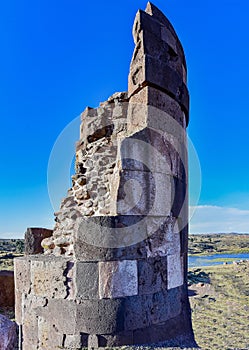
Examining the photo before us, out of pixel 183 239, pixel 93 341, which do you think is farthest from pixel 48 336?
pixel 183 239

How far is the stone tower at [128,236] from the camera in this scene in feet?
12.0

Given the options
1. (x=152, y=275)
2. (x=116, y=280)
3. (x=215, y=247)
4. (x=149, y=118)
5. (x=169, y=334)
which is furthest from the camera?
(x=215, y=247)

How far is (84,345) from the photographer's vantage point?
11.7 ft

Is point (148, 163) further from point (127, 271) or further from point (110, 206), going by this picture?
point (127, 271)

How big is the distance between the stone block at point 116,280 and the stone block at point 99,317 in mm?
101

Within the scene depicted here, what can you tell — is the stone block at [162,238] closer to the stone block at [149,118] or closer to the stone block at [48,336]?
the stone block at [149,118]

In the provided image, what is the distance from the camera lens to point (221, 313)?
9.64 metres

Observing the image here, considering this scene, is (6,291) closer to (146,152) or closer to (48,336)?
(48,336)

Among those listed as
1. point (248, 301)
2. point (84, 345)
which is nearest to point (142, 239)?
point (84, 345)

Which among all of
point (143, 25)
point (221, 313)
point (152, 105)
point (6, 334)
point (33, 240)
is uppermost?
point (143, 25)

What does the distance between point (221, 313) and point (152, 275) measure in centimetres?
692

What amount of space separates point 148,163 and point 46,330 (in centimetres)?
236

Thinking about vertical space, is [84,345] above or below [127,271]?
below

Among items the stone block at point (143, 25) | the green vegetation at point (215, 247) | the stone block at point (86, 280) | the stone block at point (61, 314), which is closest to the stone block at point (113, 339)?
the stone block at point (61, 314)
